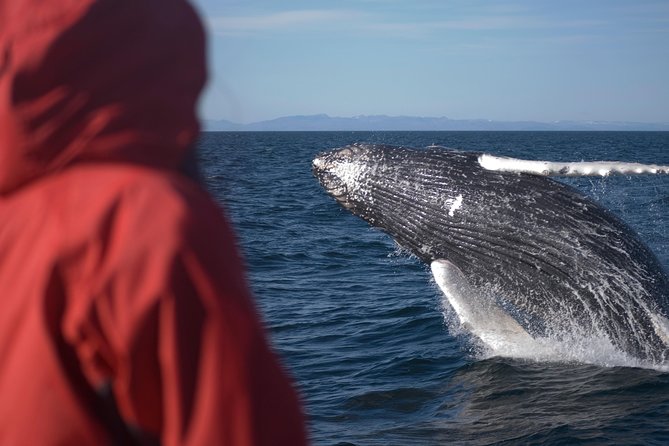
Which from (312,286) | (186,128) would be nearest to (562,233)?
(186,128)

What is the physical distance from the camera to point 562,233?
7.38m

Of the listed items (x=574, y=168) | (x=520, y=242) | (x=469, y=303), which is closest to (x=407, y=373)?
(x=469, y=303)

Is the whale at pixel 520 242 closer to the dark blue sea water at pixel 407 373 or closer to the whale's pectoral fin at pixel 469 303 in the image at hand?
the whale's pectoral fin at pixel 469 303

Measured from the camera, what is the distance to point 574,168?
697 cm

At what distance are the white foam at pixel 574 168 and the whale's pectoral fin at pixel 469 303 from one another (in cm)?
107

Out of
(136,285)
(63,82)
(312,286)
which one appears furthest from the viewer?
(312,286)

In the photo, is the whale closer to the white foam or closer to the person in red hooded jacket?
the white foam

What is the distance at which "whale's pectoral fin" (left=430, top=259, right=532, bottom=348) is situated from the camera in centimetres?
788

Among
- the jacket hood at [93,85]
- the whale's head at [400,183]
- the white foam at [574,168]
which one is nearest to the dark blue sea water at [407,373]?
the jacket hood at [93,85]

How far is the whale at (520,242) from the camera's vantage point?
24.1ft

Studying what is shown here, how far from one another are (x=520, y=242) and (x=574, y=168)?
0.89m

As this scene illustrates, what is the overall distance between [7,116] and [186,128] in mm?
305

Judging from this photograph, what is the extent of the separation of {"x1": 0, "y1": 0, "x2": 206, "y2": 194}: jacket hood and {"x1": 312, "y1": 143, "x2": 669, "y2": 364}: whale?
19.2ft

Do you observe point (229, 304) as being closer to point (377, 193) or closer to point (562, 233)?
point (562, 233)
